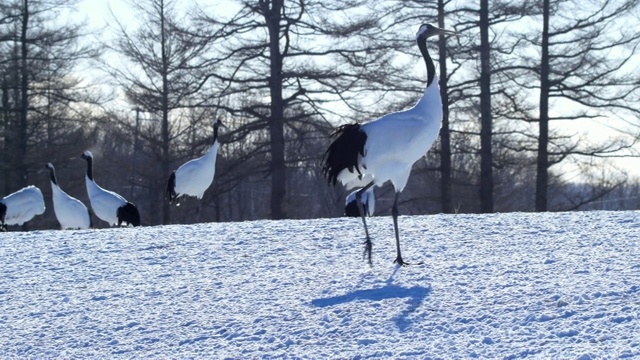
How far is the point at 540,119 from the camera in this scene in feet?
72.3

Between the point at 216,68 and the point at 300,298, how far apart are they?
50.0ft

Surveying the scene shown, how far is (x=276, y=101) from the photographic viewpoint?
2228 cm

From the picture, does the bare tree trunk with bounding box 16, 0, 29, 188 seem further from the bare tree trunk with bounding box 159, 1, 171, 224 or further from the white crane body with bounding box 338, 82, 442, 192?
the white crane body with bounding box 338, 82, 442, 192

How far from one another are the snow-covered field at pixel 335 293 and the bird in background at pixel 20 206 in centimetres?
1081

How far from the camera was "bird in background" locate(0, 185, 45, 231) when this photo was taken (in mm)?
20623

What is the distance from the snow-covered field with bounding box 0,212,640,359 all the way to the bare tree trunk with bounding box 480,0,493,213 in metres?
11.5

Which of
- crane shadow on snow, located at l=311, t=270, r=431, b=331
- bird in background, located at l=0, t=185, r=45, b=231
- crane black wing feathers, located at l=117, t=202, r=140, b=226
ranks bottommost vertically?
crane shadow on snow, located at l=311, t=270, r=431, b=331

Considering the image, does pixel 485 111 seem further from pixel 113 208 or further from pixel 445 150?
pixel 113 208

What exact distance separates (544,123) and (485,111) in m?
1.39

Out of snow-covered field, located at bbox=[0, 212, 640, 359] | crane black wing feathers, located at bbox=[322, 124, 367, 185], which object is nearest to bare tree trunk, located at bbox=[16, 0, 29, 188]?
snow-covered field, located at bbox=[0, 212, 640, 359]

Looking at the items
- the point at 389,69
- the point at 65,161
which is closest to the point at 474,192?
the point at 389,69

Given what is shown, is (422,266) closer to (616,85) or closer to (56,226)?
(616,85)

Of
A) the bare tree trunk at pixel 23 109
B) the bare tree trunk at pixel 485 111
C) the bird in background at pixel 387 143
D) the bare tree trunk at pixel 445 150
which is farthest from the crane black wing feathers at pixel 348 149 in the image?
the bare tree trunk at pixel 23 109

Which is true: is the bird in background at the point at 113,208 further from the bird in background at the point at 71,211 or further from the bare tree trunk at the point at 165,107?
the bare tree trunk at the point at 165,107
